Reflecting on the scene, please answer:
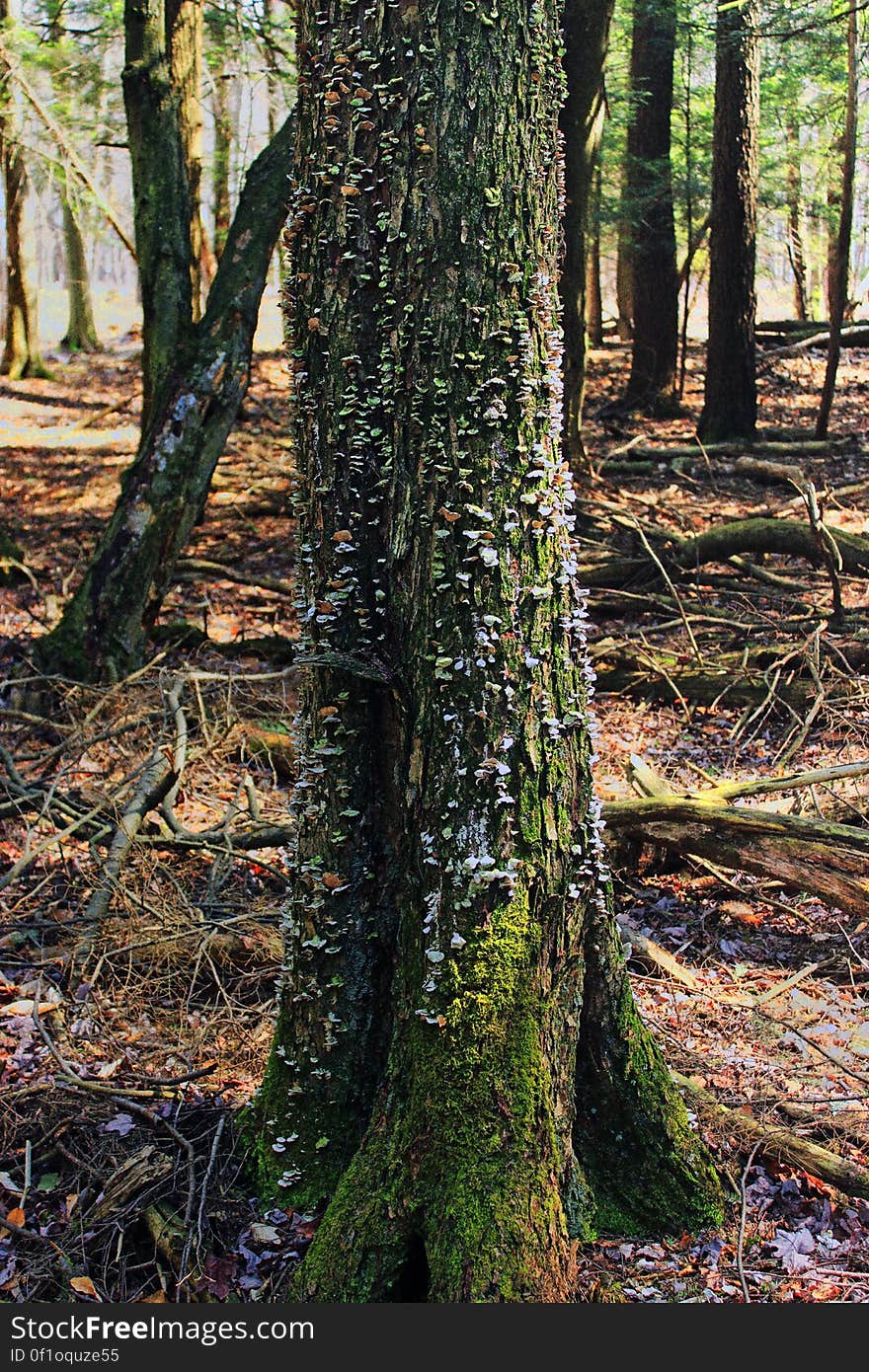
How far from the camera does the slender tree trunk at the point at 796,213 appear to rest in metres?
17.7

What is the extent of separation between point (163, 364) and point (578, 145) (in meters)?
3.89

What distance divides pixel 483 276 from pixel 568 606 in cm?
87

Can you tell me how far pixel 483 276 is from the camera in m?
2.81

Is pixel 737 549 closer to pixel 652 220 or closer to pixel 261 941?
pixel 261 941

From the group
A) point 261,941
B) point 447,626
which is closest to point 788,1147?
point 447,626

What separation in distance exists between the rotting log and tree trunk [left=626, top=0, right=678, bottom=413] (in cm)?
1198

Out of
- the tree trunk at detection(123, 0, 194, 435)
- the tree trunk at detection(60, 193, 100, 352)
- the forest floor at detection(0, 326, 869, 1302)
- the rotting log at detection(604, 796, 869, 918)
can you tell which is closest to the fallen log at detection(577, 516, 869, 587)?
the forest floor at detection(0, 326, 869, 1302)

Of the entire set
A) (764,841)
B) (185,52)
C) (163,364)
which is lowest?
(764,841)

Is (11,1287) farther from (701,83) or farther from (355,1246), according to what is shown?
(701,83)

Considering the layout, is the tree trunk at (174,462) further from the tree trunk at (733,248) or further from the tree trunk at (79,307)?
the tree trunk at (79,307)

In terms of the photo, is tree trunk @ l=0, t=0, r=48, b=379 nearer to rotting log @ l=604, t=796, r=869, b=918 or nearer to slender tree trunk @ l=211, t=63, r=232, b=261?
slender tree trunk @ l=211, t=63, r=232, b=261

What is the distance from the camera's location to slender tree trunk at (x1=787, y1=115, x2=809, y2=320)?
17703 mm

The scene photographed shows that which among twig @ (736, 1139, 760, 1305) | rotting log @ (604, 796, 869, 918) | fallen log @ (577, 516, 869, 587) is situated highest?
fallen log @ (577, 516, 869, 587)

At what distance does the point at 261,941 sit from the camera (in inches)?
184
